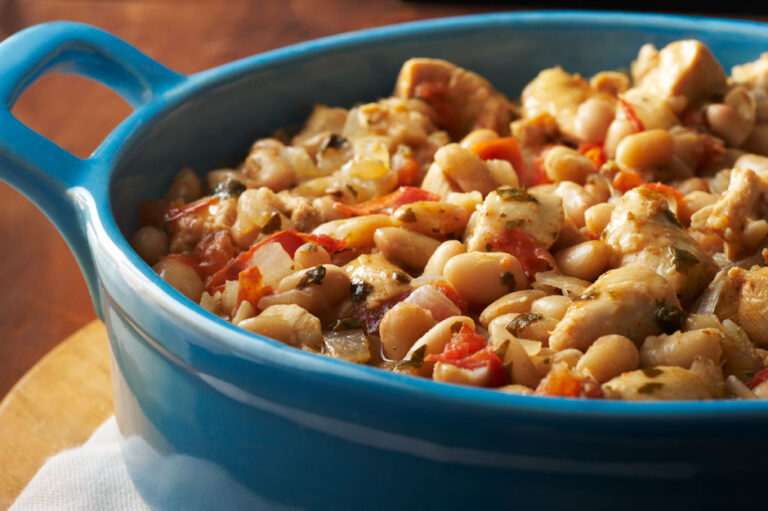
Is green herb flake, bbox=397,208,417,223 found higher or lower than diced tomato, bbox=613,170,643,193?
lower

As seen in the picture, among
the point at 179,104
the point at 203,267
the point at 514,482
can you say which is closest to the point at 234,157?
the point at 179,104

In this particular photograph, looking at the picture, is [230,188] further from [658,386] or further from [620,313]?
[658,386]

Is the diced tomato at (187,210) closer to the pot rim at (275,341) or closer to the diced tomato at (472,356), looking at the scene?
the pot rim at (275,341)

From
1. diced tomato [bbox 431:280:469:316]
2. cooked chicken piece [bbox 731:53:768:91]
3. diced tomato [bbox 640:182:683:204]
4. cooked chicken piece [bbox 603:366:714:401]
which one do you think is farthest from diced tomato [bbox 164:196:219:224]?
cooked chicken piece [bbox 731:53:768:91]

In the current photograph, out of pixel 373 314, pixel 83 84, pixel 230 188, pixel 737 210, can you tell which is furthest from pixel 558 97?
pixel 83 84

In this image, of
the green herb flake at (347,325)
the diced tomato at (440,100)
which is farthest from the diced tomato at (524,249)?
the diced tomato at (440,100)

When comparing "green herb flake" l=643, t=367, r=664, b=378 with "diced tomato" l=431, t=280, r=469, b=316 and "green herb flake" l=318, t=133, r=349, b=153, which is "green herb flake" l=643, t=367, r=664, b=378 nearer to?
"diced tomato" l=431, t=280, r=469, b=316
